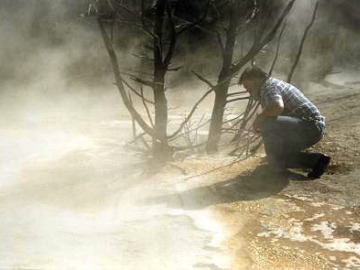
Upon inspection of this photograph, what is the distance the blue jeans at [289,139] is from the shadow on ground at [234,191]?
10cm

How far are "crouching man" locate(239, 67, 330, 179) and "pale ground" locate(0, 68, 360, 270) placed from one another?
0.40 ft

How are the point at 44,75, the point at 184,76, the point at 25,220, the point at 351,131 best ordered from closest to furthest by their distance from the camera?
the point at 25,220
the point at 351,131
the point at 44,75
the point at 184,76

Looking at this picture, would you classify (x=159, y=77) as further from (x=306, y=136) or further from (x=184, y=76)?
(x=184, y=76)

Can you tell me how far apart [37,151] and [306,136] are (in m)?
2.34

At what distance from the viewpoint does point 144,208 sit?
3.11 metres

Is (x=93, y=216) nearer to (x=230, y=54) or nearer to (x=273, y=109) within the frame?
(x=273, y=109)

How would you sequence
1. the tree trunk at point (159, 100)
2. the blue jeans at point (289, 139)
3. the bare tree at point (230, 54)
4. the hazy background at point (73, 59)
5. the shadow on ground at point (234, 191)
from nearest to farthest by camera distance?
the shadow on ground at point (234, 191)
the blue jeans at point (289, 139)
the tree trunk at point (159, 100)
the bare tree at point (230, 54)
the hazy background at point (73, 59)

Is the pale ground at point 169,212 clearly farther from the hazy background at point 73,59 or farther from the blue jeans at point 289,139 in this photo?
the hazy background at point 73,59

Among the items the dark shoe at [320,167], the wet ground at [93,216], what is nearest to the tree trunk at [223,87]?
the wet ground at [93,216]

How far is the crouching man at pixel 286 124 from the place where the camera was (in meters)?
3.69

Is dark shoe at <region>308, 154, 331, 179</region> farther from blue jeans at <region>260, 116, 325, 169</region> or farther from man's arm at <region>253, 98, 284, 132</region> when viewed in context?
man's arm at <region>253, 98, 284, 132</region>

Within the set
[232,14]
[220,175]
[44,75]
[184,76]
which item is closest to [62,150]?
[220,175]

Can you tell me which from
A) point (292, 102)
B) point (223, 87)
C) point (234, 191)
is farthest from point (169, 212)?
point (223, 87)

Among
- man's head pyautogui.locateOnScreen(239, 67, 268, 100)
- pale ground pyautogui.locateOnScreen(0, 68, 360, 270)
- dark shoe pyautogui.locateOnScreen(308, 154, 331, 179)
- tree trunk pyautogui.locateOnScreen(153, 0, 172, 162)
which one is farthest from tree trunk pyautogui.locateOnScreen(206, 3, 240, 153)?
dark shoe pyautogui.locateOnScreen(308, 154, 331, 179)
